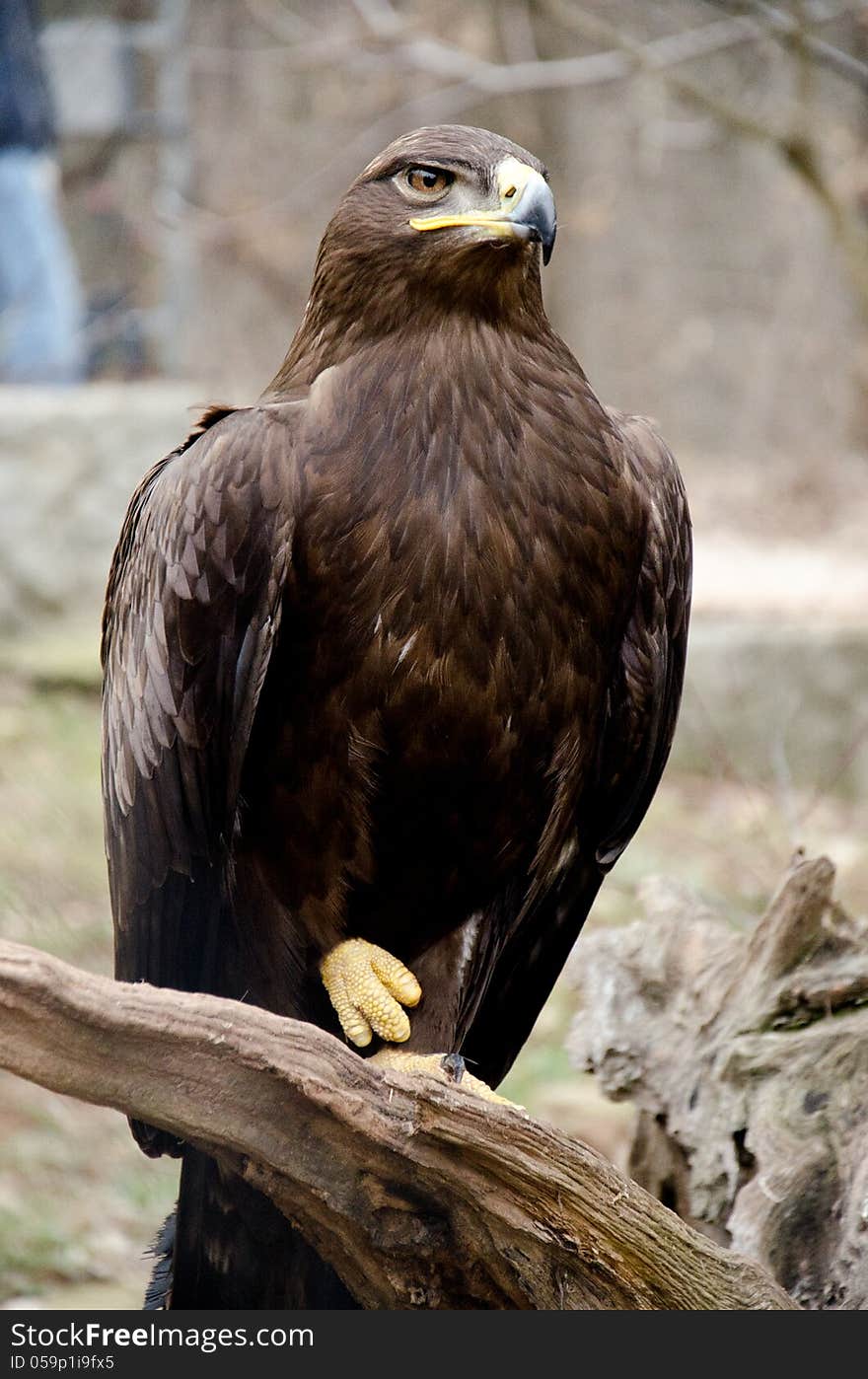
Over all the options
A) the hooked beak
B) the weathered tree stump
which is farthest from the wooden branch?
the hooked beak

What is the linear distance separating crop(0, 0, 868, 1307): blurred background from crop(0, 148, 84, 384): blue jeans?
0.7 inches

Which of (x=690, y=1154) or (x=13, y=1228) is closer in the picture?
(x=690, y=1154)

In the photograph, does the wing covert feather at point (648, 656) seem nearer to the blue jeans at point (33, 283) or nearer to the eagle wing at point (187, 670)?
the eagle wing at point (187, 670)

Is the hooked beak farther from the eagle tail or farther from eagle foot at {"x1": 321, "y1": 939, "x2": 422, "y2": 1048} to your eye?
the eagle tail

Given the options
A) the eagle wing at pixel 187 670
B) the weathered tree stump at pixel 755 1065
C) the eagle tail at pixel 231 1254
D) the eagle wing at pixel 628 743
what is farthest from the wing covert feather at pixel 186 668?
the weathered tree stump at pixel 755 1065

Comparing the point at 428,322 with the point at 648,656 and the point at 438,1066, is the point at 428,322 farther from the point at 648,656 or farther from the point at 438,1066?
the point at 438,1066

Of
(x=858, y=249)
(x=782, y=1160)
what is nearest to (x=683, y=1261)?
(x=782, y=1160)

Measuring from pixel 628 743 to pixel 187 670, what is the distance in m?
0.84

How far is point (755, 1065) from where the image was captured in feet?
10.8

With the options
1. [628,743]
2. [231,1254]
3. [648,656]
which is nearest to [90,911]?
[231,1254]

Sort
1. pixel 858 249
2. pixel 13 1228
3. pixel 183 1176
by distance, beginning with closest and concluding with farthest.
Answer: pixel 183 1176 < pixel 13 1228 < pixel 858 249

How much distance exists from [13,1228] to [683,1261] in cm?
229

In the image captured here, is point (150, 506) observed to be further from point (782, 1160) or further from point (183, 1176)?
point (782, 1160)

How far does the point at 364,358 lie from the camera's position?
281cm
